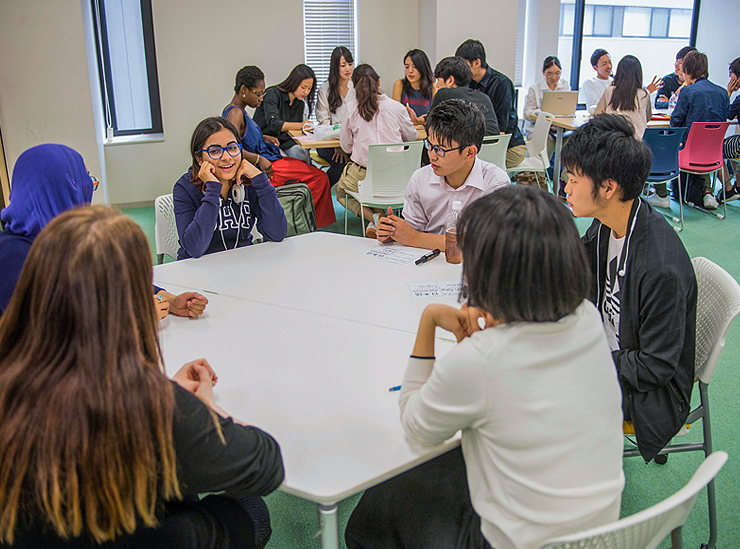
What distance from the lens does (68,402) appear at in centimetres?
80

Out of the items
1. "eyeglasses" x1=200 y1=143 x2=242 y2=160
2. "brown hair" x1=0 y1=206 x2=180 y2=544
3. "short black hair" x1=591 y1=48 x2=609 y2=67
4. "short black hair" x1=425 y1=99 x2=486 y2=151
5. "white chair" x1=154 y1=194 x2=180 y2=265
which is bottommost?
"white chair" x1=154 y1=194 x2=180 y2=265

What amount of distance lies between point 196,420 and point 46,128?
452 cm

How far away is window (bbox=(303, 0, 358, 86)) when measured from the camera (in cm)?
632

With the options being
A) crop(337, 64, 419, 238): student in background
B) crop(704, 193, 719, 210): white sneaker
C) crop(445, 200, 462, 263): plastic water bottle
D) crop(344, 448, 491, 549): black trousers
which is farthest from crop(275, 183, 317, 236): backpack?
crop(704, 193, 719, 210): white sneaker

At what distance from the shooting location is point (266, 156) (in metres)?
4.57

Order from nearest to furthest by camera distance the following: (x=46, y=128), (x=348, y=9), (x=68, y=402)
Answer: (x=68, y=402) < (x=46, y=128) < (x=348, y=9)

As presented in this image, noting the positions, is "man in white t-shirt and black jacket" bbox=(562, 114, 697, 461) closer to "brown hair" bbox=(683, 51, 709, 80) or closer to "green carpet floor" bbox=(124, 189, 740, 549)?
"green carpet floor" bbox=(124, 189, 740, 549)


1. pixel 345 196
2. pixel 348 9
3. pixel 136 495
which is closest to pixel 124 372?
pixel 136 495

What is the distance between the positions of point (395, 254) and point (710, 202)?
440 centimetres

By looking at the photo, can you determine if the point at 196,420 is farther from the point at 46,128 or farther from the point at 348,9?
the point at 348,9

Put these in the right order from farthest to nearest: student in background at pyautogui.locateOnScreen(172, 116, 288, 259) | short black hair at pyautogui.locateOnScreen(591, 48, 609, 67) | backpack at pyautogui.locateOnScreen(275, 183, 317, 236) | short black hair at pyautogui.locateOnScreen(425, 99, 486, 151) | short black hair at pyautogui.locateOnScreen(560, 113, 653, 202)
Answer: short black hair at pyautogui.locateOnScreen(591, 48, 609, 67) → backpack at pyautogui.locateOnScreen(275, 183, 317, 236) → short black hair at pyautogui.locateOnScreen(425, 99, 486, 151) → student in background at pyautogui.locateOnScreen(172, 116, 288, 259) → short black hair at pyautogui.locateOnScreen(560, 113, 653, 202)

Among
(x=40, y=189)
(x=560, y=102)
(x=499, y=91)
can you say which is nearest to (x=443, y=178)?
(x=40, y=189)

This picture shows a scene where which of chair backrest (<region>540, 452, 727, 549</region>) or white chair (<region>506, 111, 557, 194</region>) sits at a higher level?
white chair (<region>506, 111, 557, 194</region>)

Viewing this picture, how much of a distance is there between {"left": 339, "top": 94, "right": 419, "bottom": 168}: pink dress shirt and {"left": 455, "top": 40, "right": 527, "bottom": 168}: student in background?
975mm
